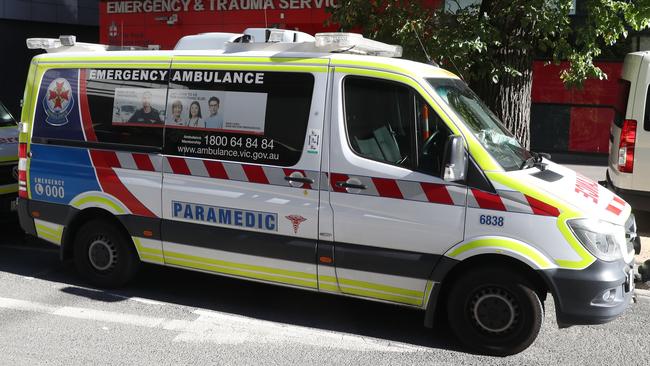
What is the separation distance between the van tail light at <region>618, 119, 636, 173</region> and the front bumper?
158 inches

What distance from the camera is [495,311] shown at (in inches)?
192

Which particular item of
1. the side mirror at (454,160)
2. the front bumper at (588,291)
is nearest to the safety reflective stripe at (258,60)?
the side mirror at (454,160)

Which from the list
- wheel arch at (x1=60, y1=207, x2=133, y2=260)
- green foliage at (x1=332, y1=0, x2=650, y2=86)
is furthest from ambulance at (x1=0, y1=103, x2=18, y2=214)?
green foliage at (x1=332, y1=0, x2=650, y2=86)

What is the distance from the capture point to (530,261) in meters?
4.69

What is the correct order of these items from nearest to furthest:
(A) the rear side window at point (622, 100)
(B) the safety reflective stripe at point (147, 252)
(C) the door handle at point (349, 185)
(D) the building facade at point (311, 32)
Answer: (C) the door handle at point (349, 185) < (B) the safety reflective stripe at point (147, 252) < (A) the rear side window at point (622, 100) < (D) the building facade at point (311, 32)

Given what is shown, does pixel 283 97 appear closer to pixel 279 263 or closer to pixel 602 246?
pixel 279 263

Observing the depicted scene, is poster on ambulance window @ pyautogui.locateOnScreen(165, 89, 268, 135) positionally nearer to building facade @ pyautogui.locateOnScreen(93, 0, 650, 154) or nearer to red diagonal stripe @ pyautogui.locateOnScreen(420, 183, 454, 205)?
red diagonal stripe @ pyautogui.locateOnScreen(420, 183, 454, 205)

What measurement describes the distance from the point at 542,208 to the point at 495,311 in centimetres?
77

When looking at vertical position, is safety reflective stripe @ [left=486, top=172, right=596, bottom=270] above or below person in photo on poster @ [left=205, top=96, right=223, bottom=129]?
Answer: below

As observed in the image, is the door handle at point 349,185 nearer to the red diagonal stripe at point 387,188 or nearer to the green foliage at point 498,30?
the red diagonal stripe at point 387,188

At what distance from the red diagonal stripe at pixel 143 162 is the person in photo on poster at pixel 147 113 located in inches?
11.2

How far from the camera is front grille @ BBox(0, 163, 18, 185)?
25.0 feet

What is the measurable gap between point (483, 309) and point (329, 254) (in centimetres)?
114

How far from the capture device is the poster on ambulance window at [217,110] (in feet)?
18.0
